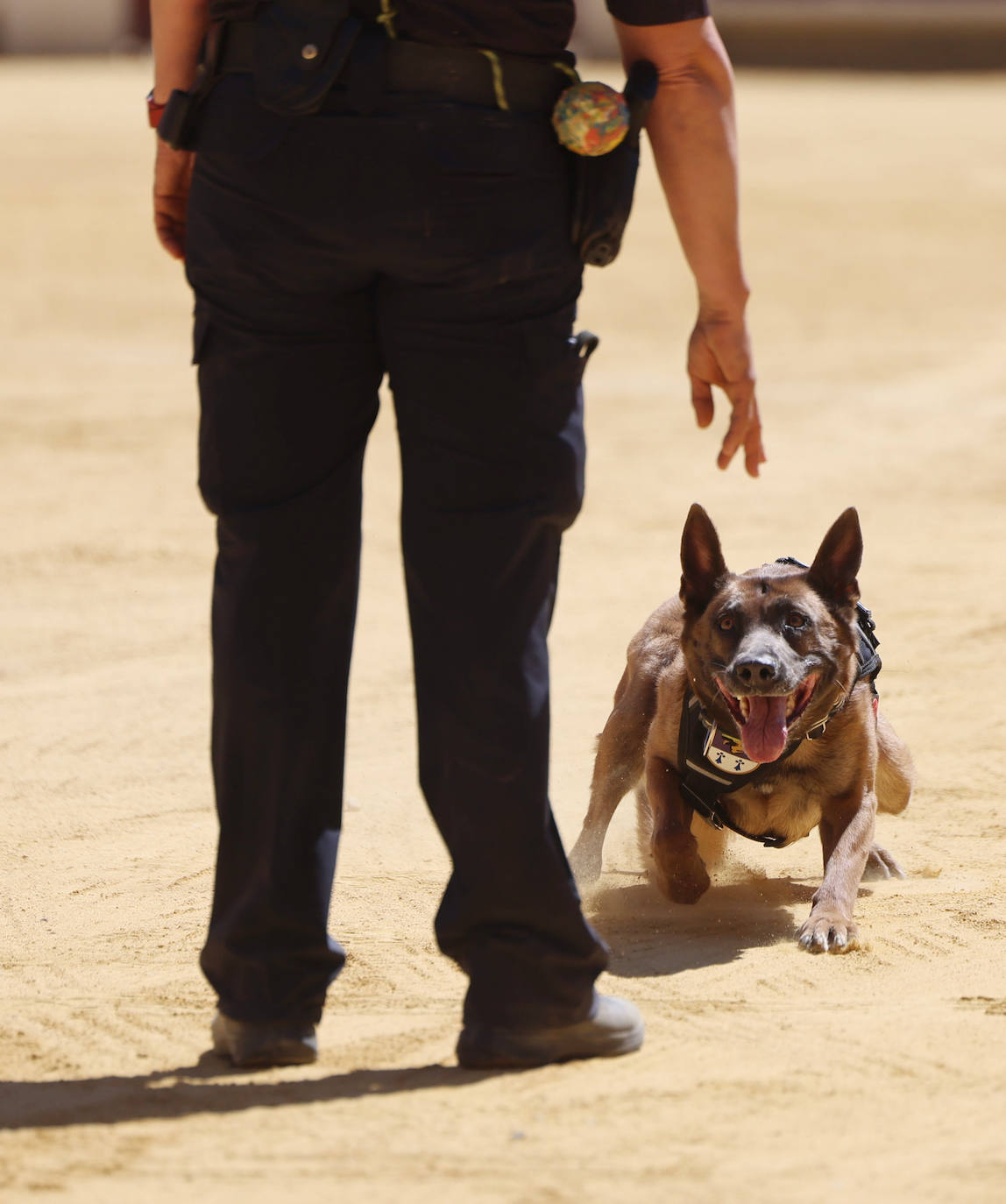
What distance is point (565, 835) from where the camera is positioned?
A: 5.16 metres

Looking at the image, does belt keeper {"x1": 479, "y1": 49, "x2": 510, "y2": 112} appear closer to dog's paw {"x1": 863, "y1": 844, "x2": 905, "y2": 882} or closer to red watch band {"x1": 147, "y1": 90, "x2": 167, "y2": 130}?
red watch band {"x1": 147, "y1": 90, "x2": 167, "y2": 130}

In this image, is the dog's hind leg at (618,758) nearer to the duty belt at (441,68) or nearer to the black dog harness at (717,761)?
the black dog harness at (717,761)

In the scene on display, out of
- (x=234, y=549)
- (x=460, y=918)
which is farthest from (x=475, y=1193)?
(x=234, y=549)

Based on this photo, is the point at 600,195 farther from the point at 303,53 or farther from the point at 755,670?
the point at 755,670

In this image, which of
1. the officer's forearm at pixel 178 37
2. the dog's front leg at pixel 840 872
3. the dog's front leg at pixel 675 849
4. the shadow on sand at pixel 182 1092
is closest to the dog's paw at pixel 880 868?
the dog's front leg at pixel 840 872

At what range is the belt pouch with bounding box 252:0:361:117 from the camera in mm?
2568

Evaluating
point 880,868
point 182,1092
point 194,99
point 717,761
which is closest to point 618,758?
point 717,761

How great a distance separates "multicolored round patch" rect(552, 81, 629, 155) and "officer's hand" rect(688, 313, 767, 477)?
0.41 m

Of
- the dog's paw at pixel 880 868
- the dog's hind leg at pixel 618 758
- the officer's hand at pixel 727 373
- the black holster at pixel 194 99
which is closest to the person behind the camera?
the black holster at pixel 194 99

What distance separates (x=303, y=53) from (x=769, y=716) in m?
2.28

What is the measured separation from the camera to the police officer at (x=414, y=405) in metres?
2.61

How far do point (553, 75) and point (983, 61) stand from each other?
30.7m

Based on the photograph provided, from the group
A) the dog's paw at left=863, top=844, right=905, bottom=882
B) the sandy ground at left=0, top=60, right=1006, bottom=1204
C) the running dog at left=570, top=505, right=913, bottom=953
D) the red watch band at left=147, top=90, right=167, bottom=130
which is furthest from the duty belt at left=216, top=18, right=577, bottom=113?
the dog's paw at left=863, top=844, right=905, bottom=882

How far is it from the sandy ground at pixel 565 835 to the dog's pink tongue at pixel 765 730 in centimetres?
40
